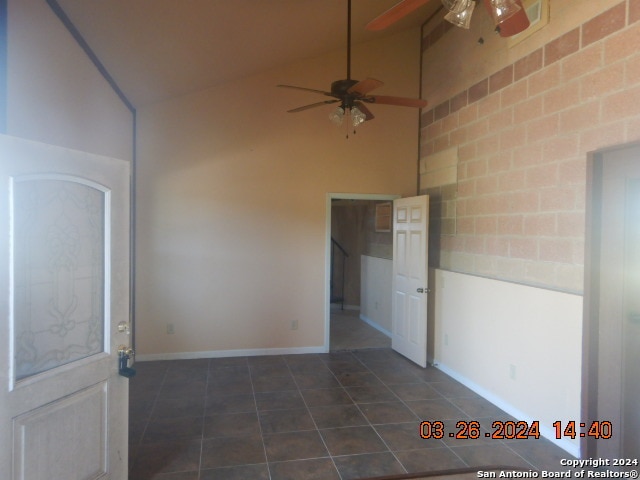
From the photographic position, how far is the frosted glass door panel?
175 cm

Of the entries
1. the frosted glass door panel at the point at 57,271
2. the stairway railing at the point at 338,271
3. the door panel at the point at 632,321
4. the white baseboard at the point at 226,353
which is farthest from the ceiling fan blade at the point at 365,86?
the stairway railing at the point at 338,271

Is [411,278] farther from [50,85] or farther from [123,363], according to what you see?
[50,85]

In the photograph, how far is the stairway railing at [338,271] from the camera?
800 cm

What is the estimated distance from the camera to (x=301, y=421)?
3156 mm

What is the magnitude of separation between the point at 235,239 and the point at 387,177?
2139 mm

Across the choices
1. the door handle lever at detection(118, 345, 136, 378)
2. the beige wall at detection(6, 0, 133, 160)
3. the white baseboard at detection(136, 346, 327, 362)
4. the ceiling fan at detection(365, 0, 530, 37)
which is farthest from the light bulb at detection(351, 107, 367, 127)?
the white baseboard at detection(136, 346, 327, 362)

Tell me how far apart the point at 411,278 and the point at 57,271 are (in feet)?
12.0

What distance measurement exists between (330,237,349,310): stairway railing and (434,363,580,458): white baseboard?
3.73m

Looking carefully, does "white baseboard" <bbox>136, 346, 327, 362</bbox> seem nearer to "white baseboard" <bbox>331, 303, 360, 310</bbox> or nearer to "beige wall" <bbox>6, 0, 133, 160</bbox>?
"beige wall" <bbox>6, 0, 133, 160</bbox>

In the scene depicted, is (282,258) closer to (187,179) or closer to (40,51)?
(187,179)

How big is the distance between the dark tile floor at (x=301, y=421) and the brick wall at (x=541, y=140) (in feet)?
4.22

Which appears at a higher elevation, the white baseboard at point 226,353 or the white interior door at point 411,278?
the white interior door at point 411,278

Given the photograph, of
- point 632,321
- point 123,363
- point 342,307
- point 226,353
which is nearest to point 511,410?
point 632,321

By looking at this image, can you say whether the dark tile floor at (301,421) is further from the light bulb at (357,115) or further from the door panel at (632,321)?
the light bulb at (357,115)
